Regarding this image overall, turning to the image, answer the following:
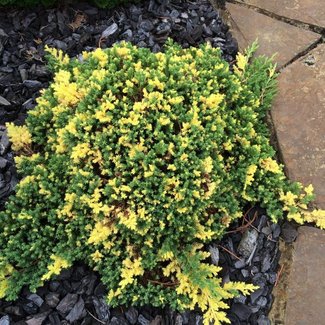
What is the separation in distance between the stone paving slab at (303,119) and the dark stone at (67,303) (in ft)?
4.79

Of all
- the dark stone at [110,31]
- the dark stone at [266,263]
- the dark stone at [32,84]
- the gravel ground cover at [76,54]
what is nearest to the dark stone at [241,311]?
the gravel ground cover at [76,54]

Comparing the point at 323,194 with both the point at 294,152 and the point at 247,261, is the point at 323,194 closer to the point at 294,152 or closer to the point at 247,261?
the point at 294,152

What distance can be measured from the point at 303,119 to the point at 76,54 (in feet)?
5.30

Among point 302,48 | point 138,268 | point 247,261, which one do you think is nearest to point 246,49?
point 302,48

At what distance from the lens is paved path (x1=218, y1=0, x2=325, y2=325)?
277cm

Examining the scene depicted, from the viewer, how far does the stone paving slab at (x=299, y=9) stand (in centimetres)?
366

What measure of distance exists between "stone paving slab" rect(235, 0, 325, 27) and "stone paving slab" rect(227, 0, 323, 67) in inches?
3.6

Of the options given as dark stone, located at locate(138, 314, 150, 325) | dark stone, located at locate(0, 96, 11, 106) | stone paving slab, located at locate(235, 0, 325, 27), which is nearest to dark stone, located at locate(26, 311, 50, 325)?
dark stone, located at locate(138, 314, 150, 325)

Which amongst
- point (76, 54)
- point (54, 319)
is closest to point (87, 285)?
point (54, 319)

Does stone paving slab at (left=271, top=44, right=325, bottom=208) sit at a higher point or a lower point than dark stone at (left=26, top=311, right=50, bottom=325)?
higher

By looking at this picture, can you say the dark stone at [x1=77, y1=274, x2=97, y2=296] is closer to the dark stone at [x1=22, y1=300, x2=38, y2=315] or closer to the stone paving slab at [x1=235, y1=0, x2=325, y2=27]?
the dark stone at [x1=22, y1=300, x2=38, y2=315]

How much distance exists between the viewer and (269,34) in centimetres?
359

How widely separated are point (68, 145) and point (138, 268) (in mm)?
744

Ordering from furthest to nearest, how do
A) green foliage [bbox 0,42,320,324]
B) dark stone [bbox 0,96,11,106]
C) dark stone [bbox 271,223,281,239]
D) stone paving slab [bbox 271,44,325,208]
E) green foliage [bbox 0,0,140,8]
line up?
green foliage [bbox 0,0,140,8], dark stone [bbox 0,96,11,106], stone paving slab [bbox 271,44,325,208], dark stone [bbox 271,223,281,239], green foliage [bbox 0,42,320,324]
